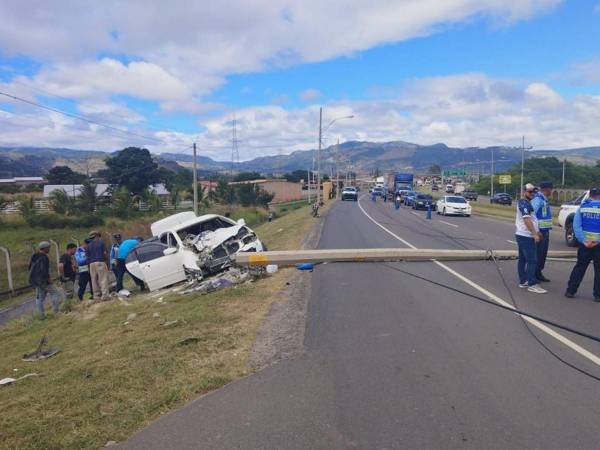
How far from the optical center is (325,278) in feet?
37.4

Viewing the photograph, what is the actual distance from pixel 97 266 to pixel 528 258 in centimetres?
988

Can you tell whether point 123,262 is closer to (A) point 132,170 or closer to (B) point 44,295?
(B) point 44,295

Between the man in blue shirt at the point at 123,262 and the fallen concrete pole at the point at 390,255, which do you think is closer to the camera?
the fallen concrete pole at the point at 390,255

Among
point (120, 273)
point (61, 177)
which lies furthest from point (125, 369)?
point (61, 177)

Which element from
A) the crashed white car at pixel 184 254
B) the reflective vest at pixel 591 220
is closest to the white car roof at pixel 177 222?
the crashed white car at pixel 184 254

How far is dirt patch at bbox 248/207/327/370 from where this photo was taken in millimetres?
6223

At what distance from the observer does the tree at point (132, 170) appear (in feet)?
292

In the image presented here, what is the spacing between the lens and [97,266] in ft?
44.0

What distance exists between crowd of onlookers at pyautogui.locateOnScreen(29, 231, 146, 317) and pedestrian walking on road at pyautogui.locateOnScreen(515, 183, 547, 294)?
373 inches

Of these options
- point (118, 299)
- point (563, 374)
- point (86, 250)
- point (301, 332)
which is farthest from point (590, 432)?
point (86, 250)

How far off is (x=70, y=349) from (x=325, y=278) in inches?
203

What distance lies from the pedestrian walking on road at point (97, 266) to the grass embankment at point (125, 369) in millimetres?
2768

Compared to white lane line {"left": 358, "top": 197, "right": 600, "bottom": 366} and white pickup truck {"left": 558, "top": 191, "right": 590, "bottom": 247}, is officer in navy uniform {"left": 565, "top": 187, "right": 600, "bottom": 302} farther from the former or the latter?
white pickup truck {"left": 558, "top": 191, "right": 590, "bottom": 247}

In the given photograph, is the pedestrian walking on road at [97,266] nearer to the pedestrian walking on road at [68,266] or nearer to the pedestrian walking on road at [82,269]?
the pedestrian walking on road at [82,269]
